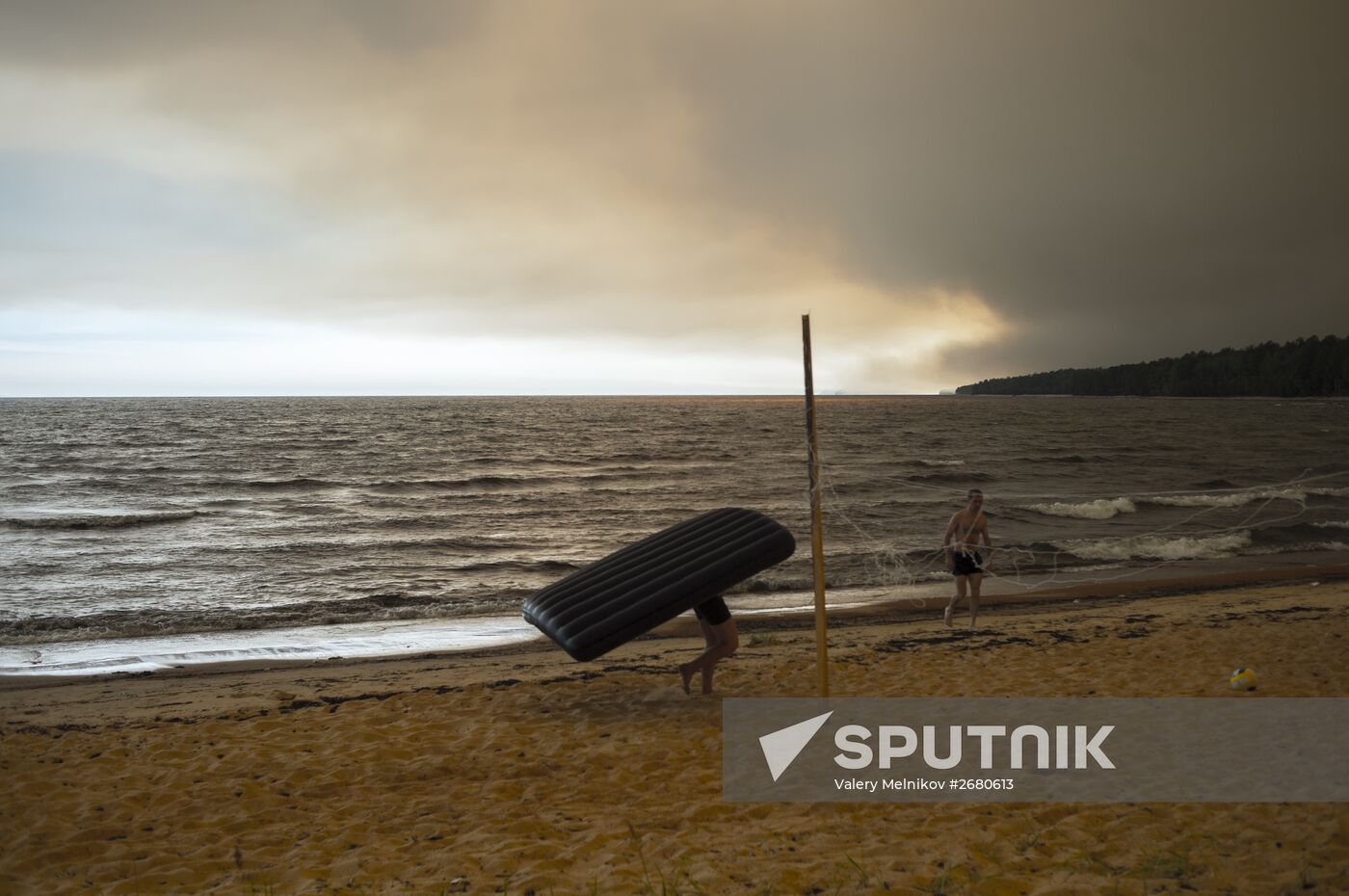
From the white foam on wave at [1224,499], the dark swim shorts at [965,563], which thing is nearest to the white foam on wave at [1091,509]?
the white foam on wave at [1224,499]

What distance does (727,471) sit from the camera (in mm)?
41938

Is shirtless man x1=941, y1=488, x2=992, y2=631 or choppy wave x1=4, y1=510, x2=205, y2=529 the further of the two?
choppy wave x1=4, y1=510, x2=205, y2=529

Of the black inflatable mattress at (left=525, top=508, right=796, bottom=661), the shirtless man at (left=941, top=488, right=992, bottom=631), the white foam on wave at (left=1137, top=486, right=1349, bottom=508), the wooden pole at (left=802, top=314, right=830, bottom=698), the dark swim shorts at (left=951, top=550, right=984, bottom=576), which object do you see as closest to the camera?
the wooden pole at (left=802, top=314, right=830, bottom=698)

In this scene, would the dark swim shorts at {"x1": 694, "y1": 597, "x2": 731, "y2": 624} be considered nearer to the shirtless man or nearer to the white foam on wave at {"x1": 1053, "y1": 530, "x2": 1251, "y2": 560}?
the shirtless man

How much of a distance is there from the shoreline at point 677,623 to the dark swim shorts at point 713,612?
11.6 feet

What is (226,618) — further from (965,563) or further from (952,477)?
(952,477)

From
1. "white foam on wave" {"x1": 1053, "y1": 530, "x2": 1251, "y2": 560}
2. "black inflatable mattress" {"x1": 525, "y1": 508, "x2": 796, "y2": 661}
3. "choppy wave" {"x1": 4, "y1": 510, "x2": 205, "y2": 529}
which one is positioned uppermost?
"black inflatable mattress" {"x1": 525, "y1": 508, "x2": 796, "y2": 661}

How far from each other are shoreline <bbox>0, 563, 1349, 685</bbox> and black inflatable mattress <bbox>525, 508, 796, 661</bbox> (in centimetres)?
346

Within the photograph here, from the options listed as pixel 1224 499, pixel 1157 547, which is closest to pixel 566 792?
pixel 1157 547

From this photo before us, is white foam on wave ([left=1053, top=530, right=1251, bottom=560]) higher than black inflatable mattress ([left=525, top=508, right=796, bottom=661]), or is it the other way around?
black inflatable mattress ([left=525, top=508, right=796, bottom=661])

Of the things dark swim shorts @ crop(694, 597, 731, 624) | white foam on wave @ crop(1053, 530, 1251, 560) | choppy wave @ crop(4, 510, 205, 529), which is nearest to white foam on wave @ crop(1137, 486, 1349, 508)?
white foam on wave @ crop(1053, 530, 1251, 560)

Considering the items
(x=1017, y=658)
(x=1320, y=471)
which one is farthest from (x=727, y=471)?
(x=1017, y=658)

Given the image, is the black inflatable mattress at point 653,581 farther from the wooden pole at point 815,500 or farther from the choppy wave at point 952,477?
the choppy wave at point 952,477

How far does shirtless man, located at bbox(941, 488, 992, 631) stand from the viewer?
36.8ft
